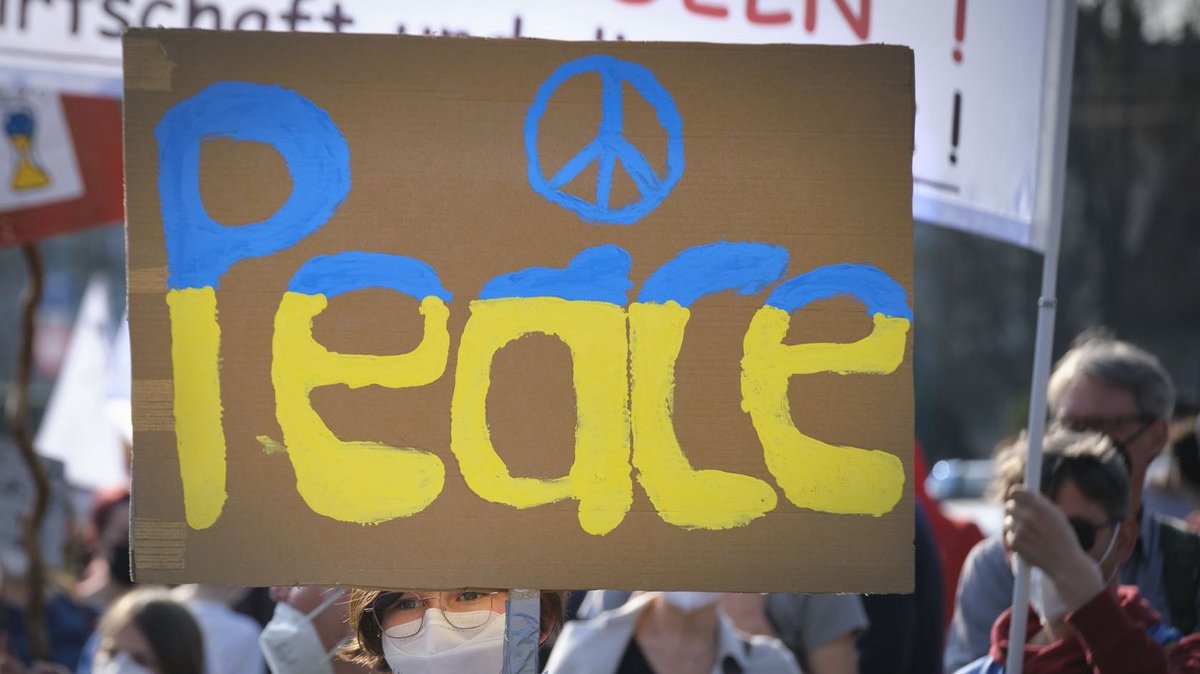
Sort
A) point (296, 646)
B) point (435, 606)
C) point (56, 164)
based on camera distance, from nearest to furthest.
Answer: point (435, 606), point (296, 646), point (56, 164)

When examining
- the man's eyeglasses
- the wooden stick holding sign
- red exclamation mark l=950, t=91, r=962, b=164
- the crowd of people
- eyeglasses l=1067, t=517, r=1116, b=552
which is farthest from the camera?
the wooden stick holding sign

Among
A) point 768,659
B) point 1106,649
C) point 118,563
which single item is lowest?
point 118,563

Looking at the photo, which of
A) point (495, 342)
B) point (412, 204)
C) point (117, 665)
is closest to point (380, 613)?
point (495, 342)

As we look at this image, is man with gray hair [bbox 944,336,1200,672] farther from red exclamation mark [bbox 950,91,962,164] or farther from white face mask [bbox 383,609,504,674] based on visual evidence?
white face mask [bbox 383,609,504,674]

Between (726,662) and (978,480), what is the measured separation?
38.0 ft

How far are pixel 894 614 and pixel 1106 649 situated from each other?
3.35ft

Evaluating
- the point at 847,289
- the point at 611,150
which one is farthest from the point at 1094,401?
the point at 611,150

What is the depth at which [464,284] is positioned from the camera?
1997 millimetres

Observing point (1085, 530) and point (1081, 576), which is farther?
point (1085, 530)

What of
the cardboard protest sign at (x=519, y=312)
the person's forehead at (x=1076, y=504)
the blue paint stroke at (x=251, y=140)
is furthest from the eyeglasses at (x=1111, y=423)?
the blue paint stroke at (x=251, y=140)

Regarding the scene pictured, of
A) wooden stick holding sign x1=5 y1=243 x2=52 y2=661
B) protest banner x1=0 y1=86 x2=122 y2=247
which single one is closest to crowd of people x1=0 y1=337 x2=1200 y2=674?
wooden stick holding sign x1=5 y1=243 x2=52 y2=661

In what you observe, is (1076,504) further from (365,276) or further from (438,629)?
(365,276)

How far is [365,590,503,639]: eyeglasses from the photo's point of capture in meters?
2.09

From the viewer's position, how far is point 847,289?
201cm
